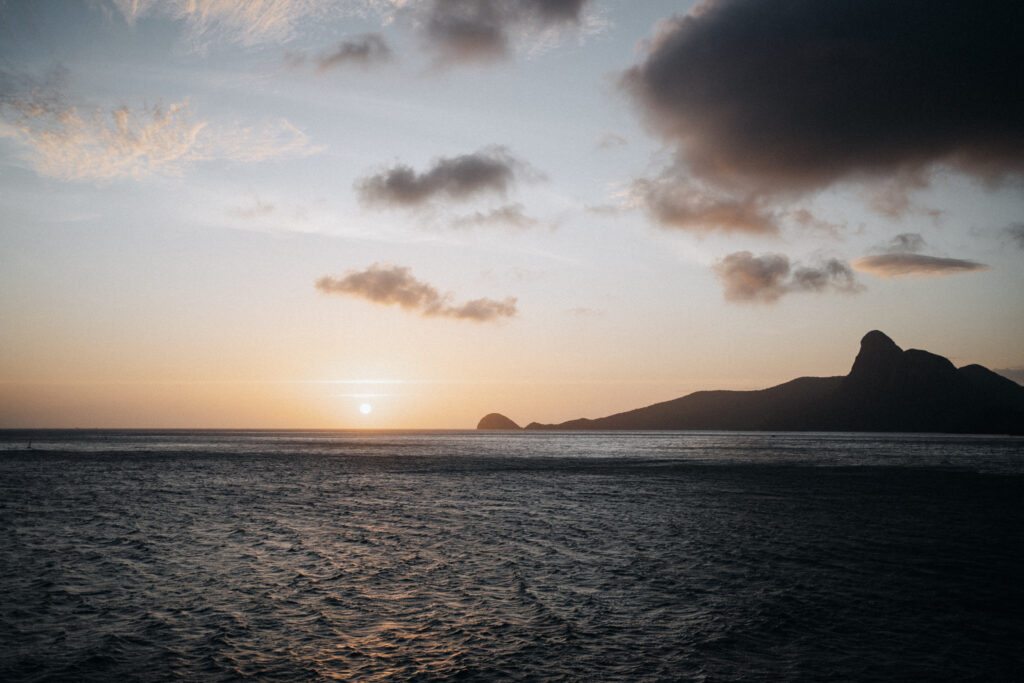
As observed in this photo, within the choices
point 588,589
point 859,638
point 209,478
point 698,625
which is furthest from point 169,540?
point 209,478

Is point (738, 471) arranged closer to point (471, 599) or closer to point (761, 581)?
point (761, 581)

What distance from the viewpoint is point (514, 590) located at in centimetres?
2178

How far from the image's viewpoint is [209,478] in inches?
2886

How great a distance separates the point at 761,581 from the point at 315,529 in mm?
25972

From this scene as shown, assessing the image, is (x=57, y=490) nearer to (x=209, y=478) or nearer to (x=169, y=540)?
(x=209, y=478)

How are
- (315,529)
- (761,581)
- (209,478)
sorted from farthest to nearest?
1. (209,478)
2. (315,529)
3. (761,581)

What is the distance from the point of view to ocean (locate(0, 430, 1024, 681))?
14945mm

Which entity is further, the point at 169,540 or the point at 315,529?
the point at 315,529

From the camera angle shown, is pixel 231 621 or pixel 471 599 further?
pixel 471 599

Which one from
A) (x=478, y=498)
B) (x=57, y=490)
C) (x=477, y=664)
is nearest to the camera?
(x=477, y=664)

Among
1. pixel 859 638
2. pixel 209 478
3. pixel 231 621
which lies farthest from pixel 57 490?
pixel 859 638

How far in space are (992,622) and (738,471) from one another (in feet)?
226

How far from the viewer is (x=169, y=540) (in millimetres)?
32250

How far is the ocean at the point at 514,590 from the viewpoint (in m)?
14.9
